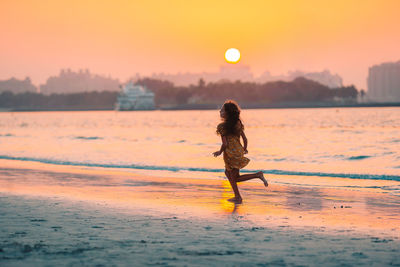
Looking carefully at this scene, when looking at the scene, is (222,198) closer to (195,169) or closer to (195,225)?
(195,225)

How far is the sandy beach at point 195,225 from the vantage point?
597cm

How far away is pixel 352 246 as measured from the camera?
21.2ft

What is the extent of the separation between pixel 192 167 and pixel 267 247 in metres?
12.5

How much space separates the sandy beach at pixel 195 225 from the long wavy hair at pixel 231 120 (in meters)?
1.25

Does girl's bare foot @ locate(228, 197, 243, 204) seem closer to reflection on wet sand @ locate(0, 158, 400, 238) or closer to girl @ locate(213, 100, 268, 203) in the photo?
girl @ locate(213, 100, 268, 203)

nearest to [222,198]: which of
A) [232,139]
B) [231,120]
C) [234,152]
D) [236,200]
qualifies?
[236,200]

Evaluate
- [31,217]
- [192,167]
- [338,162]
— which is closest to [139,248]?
[31,217]

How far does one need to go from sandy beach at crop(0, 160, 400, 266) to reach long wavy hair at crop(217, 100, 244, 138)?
125 cm

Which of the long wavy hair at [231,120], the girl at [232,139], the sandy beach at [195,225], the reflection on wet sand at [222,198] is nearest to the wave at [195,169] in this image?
the reflection on wet sand at [222,198]

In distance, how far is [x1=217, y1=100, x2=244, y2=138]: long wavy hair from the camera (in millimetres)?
10227

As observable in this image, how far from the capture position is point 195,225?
7.85 metres

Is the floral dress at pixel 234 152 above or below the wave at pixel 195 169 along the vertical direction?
above

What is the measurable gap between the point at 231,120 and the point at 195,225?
2903mm

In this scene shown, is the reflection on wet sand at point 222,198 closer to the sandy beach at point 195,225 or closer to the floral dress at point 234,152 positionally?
the sandy beach at point 195,225
